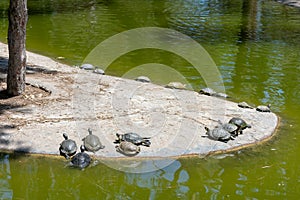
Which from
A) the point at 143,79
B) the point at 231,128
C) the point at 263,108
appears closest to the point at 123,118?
the point at 231,128

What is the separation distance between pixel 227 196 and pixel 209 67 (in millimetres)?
5394

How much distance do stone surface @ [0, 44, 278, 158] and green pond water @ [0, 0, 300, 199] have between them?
0.27 meters

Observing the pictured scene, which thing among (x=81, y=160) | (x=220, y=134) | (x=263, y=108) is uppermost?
(x=81, y=160)

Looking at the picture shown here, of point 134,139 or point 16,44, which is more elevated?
point 16,44

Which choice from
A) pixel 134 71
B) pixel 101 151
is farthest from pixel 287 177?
pixel 134 71

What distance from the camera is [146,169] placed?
18.7ft

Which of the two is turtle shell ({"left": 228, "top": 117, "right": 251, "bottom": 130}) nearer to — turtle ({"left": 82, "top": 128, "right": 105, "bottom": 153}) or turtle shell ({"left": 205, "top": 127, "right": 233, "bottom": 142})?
turtle shell ({"left": 205, "top": 127, "right": 233, "bottom": 142})

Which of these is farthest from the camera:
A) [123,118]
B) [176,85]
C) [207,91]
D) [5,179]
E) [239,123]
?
[176,85]

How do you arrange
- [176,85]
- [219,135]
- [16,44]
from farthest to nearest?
[176,85], [16,44], [219,135]

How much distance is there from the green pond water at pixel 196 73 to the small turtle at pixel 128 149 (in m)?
0.36

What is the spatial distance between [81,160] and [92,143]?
0.39 metres

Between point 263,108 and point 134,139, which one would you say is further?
point 263,108

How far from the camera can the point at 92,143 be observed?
596cm

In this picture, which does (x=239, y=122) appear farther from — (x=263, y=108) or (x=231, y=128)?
(x=263, y=108)
